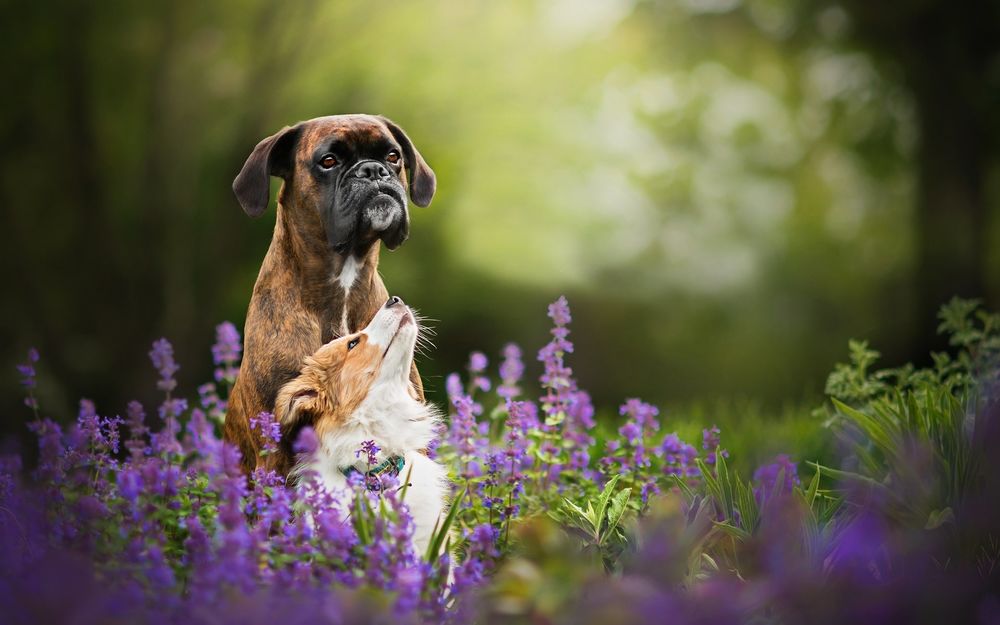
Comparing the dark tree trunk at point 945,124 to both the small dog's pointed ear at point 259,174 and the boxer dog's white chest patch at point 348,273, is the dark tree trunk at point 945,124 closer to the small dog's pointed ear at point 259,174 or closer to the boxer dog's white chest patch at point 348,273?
the boxer dog's white chest patch at point 348,273

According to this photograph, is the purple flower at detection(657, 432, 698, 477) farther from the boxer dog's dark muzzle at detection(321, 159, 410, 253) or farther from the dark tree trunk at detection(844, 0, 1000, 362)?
the dark tree trunk at detection(844, 0, 1000, 362)

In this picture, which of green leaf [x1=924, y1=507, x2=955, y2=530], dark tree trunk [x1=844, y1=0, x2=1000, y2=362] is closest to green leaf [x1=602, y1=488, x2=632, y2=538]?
green leaf [x1=924, y1=507, x2=955, y2=530]

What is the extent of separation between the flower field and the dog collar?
4cm

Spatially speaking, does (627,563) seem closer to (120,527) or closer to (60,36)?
(120,527)

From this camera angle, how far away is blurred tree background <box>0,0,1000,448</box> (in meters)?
10.3

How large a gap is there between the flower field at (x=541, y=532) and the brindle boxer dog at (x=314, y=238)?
1.51ft

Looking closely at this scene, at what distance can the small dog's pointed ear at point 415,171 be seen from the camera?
469 cm

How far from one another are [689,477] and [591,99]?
7.76 meters

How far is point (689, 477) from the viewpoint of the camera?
4922 mm

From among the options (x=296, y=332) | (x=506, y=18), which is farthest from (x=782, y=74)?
(x=296, y=332)

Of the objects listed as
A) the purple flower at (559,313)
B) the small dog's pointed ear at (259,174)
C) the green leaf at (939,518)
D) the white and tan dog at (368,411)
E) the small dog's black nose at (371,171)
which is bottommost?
the green leaf at (939,518)

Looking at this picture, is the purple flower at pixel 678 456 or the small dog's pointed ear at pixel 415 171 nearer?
the small dog's pointed ear at pixel 415 171

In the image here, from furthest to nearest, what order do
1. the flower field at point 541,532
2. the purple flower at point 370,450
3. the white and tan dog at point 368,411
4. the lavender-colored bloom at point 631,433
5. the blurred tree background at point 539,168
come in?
the blurred tree background at point 539,168 < the lavender-colored bloom at point 631,433 < the white and tan dog at point 368,411 < the purple flower at point 370,450 < the flower field at point 541,532

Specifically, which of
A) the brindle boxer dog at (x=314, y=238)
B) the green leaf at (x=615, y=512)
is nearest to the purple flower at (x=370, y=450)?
the brindle boxer dog at (x=314, y=238)
